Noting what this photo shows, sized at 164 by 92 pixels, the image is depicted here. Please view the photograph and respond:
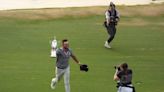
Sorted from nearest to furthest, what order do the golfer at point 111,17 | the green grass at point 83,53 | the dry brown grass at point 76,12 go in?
the green grass at point 83,53
the golfer at point 111,17
the dry brown grass at point 76,12

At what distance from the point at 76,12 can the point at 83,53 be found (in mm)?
10538

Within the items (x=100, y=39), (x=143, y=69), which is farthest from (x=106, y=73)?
(x=100, y=39)

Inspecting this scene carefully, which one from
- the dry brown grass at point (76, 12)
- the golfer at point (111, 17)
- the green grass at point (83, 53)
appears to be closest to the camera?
the green grass at point (83, 53)

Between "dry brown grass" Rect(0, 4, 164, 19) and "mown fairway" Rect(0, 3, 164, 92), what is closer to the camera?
"mown fairway" Rect(0, 3, 164, 92)

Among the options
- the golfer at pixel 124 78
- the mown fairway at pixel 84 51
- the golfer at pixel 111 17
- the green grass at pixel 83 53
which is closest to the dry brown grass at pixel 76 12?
the mown fairway at pixel 84 51

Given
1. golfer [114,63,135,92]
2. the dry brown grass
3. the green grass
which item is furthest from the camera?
the dry brown grass

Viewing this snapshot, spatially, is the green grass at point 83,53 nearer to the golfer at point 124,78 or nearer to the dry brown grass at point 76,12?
the dry brown grass at point 76,12

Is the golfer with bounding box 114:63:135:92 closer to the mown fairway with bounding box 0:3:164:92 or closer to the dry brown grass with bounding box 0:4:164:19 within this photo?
the mown fairway with bounding box 0:3:164:92

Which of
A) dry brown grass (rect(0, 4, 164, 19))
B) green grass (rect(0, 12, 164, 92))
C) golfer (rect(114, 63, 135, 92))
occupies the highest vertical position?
dry brown grass (rect(0, 4, 164, 19))

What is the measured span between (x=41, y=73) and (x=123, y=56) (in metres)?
4.95

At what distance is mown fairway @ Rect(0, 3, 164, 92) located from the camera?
21.4 m

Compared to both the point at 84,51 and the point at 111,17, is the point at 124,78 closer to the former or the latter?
the point at 111,17

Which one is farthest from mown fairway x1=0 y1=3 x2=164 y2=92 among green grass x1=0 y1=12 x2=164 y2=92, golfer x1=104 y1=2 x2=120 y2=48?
golfer x1=104 y1=2 x2=120 y2=48

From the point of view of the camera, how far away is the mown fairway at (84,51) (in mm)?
21375
